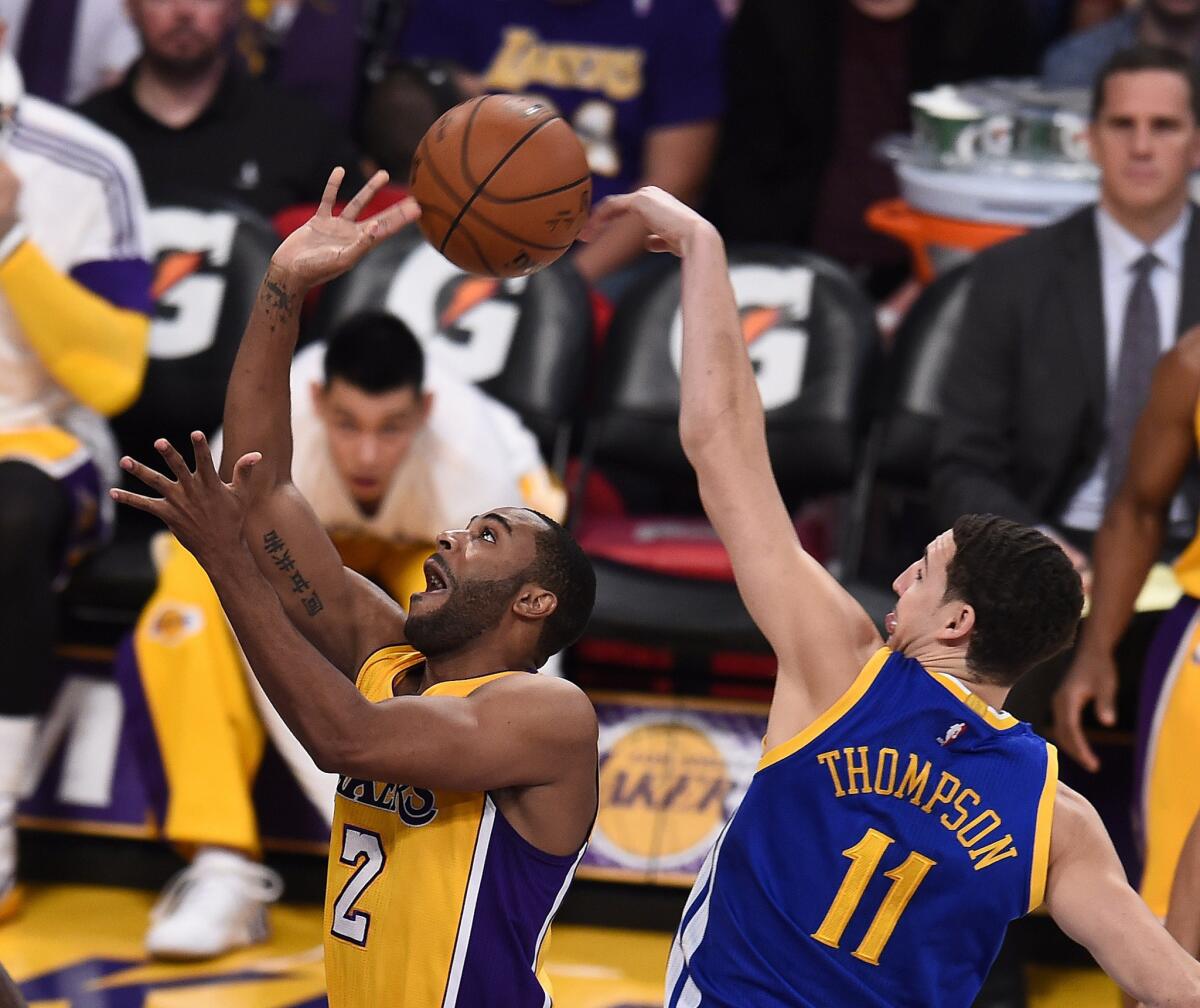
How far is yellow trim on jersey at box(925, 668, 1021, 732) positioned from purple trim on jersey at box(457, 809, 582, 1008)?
66cm

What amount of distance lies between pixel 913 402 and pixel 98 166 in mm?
2275

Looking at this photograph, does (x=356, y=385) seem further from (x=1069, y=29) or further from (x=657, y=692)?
(x=1069, y=29)

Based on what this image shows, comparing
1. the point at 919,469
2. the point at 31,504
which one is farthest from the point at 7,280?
the point at 919,469

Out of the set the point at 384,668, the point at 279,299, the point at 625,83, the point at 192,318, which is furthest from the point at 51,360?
the point at 384,668

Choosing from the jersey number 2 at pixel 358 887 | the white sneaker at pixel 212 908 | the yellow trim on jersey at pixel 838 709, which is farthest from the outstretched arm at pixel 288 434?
the white sneaker at pixel 212 908

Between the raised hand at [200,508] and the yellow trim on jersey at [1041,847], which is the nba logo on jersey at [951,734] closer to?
the yellow trim on jersey at [1041,847]

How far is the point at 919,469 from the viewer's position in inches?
232

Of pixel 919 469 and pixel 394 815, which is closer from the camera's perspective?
pixel 394 815

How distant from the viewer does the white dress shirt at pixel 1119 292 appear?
5.45 metres

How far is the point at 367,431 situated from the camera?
205 inches

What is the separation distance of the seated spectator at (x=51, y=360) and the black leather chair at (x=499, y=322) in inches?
28.3

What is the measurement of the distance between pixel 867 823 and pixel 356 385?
241 centimetres

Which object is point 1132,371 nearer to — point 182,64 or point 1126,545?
point 1126,545

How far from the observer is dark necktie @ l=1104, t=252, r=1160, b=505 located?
17.7ft
